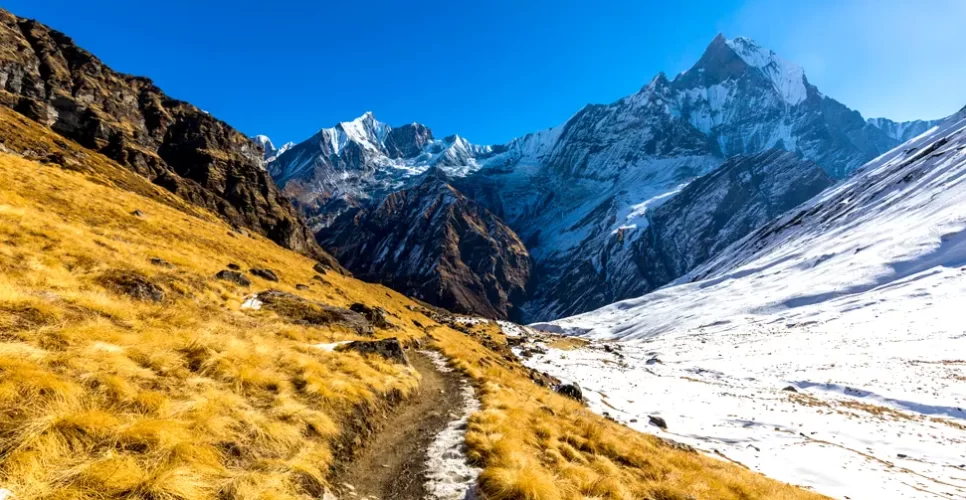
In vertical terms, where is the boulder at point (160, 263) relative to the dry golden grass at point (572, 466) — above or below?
above

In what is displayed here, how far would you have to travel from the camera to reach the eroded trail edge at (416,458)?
27.7 ft

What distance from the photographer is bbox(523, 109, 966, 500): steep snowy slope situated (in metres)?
24.6

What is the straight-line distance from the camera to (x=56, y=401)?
20.0 feet

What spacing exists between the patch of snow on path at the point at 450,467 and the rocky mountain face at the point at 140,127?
356ft

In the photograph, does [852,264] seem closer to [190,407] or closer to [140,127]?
[190,407]

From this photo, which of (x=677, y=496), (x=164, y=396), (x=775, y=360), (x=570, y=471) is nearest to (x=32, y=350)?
(x=164, y=396)

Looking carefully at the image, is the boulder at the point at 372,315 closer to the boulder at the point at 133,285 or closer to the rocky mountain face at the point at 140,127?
the boulder at the point at 133,285

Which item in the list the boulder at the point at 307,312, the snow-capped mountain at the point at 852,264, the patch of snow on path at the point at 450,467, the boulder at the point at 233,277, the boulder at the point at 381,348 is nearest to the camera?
the patch of snow on path at the point at 450,467

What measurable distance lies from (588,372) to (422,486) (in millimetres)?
51138

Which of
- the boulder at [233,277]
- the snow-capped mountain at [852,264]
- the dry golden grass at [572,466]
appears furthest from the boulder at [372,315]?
the snow-capped mountain at [852,264]

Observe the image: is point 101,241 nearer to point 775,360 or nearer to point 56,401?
point 56,401

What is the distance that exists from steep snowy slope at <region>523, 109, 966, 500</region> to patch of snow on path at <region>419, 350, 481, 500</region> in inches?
722

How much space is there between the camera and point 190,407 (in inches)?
295

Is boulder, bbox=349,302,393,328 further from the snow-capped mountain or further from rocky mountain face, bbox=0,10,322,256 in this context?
rocky mountain face, bbox=0,10,322,256
